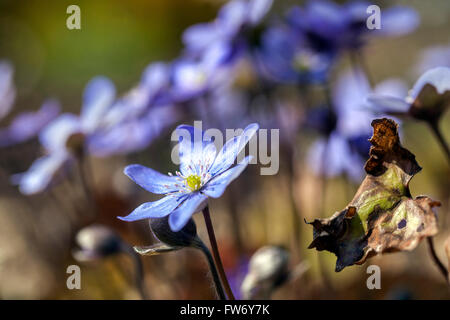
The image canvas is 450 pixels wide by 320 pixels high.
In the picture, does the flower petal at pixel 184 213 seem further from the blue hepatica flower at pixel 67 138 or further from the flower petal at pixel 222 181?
the blue hepatica flower at pixel 67 138

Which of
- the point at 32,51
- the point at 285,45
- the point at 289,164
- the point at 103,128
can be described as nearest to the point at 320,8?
the point at 285,45

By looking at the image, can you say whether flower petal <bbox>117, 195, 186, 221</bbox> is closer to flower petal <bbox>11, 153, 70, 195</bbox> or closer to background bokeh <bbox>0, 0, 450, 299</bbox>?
background bokeh <bbox>0, 0, 450, 299</bbox>

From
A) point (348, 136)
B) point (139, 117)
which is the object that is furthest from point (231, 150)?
point (139, 117)

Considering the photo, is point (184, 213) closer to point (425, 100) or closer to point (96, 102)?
point (425, 100)

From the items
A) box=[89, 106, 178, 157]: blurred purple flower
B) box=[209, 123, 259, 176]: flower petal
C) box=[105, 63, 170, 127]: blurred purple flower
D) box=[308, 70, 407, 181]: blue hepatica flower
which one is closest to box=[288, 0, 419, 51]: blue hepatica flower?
box=[308, 70, 407, 181]: blue hepatica flower

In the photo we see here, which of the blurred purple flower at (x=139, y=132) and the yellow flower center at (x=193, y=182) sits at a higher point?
the blurred purple flower at (x=139, y=132)

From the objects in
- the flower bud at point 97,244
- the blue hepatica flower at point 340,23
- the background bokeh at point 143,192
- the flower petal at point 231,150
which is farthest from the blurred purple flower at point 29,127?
the flower petal at point 231,150
